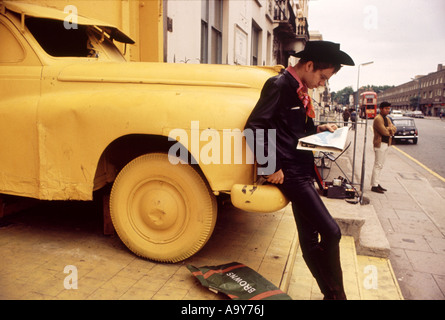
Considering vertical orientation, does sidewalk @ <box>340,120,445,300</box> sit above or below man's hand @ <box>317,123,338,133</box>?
below

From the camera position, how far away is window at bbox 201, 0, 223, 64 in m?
9.45

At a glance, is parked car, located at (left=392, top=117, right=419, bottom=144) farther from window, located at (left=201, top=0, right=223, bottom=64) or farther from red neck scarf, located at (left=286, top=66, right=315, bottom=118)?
red neck scarf, located at (left=286, top=66, right=315, bottom=118)

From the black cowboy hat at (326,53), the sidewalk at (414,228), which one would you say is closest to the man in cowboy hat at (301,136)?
the black cowboy hat at (326,53)

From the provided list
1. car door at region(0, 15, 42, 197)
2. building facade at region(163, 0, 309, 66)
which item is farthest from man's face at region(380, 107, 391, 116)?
car door at region(0, 15, 42, 197)

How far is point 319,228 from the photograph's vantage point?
2441 mm

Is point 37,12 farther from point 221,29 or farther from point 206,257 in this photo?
point 221,29

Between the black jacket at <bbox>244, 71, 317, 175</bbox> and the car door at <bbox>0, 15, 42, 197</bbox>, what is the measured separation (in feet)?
6.29

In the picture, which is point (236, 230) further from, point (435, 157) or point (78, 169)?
point (435, 157)

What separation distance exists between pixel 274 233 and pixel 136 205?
1.65 m

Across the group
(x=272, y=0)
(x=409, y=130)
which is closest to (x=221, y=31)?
(x=272, y=0)

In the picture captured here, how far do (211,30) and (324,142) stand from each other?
27.2 ft

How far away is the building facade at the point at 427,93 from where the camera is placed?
276 ft

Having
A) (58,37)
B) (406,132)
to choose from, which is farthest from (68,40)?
(406,132)

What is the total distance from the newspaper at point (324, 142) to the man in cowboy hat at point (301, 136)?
90mm
